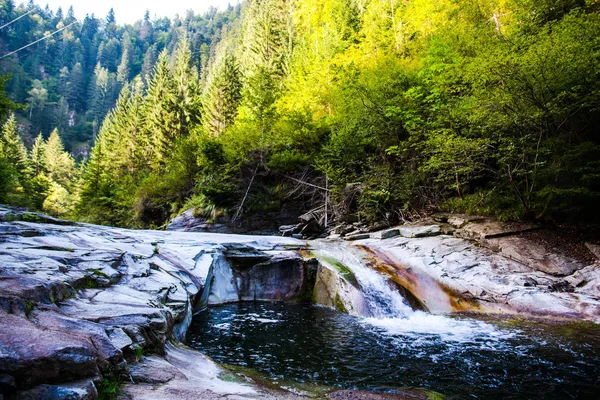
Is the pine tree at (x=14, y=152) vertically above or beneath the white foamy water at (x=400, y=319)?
above

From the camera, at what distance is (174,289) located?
6.66 meters

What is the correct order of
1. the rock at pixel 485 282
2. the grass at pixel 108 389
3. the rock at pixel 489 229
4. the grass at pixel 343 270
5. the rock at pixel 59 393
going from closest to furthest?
the rock at pixel 59 393, the grass at pixel 108 389, the rock at pixel 485 282, the grass at pixel 343 270, the rock at pixel 489 229

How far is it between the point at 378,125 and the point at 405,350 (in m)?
10.8

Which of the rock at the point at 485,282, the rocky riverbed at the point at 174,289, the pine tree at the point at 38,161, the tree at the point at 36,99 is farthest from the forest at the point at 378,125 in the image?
the tree at the point at 36,99

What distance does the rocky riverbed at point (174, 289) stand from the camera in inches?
95.2

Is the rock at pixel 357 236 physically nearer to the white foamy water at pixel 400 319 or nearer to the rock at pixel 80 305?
the white foamy water at pixel 400 319

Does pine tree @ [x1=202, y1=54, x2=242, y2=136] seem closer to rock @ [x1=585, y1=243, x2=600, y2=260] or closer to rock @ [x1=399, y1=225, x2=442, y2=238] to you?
rock @ [x1=399, y1=225, x2=442, y2=238]

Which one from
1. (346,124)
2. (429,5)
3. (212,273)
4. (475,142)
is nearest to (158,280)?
(212,273)

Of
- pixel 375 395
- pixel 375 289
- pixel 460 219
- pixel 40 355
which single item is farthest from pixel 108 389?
pixel 460 219

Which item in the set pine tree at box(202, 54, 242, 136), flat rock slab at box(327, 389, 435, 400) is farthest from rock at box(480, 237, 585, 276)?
pine tree at box(202, 54, 242, 136)

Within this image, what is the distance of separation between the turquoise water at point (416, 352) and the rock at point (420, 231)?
155 inches

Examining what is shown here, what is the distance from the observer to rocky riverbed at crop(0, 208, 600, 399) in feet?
7.93

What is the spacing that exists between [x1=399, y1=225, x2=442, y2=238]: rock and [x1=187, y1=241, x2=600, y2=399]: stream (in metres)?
3.47

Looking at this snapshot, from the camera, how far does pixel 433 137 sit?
1113 centimetres
